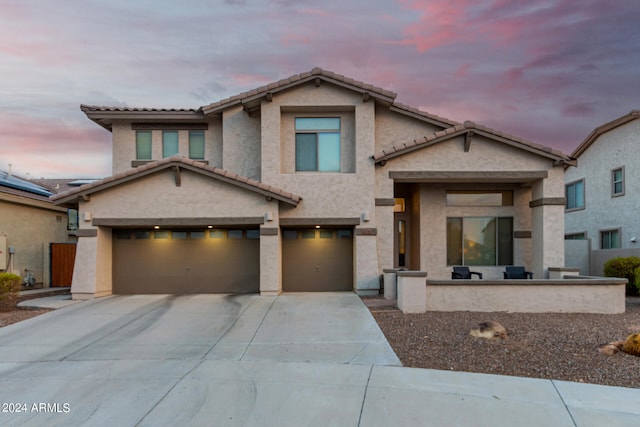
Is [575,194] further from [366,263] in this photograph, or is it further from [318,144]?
[318,144]

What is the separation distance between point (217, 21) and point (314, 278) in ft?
31.5

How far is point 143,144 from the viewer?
653 inches

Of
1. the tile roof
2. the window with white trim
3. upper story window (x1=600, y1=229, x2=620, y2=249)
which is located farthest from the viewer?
upper story window (x1=600, y1=229, x2=620, y2=249)

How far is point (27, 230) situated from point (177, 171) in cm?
794

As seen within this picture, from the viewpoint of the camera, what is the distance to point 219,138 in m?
16.4

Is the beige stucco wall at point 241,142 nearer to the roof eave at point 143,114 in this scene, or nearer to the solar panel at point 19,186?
the roof eave at point 143,114

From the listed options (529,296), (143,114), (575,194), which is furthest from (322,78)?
(575,194)

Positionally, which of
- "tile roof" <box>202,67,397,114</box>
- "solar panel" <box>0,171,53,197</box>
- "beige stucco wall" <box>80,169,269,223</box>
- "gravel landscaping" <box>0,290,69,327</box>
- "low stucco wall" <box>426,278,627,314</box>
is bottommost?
"gravel landscaping" <box>0,290,69,327</box>

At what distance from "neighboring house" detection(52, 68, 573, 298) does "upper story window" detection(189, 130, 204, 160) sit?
37.3 inches

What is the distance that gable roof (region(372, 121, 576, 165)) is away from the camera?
1450 cm

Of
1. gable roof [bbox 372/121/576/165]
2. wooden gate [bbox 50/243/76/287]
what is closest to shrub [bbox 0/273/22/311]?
wooden gate [bbox 50/243/76/287]

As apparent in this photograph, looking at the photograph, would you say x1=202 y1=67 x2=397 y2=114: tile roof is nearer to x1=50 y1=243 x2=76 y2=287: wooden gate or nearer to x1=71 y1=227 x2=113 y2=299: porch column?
x1=71 y1=227 x2=113 y2=299: porch column

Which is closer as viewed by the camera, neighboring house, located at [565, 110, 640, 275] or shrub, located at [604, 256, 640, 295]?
shrub, located at [604, 256, 640, 295]

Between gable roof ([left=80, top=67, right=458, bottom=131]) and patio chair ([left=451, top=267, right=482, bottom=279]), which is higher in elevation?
gable roof ([left=80, top=67, right=458, bottom=131])
